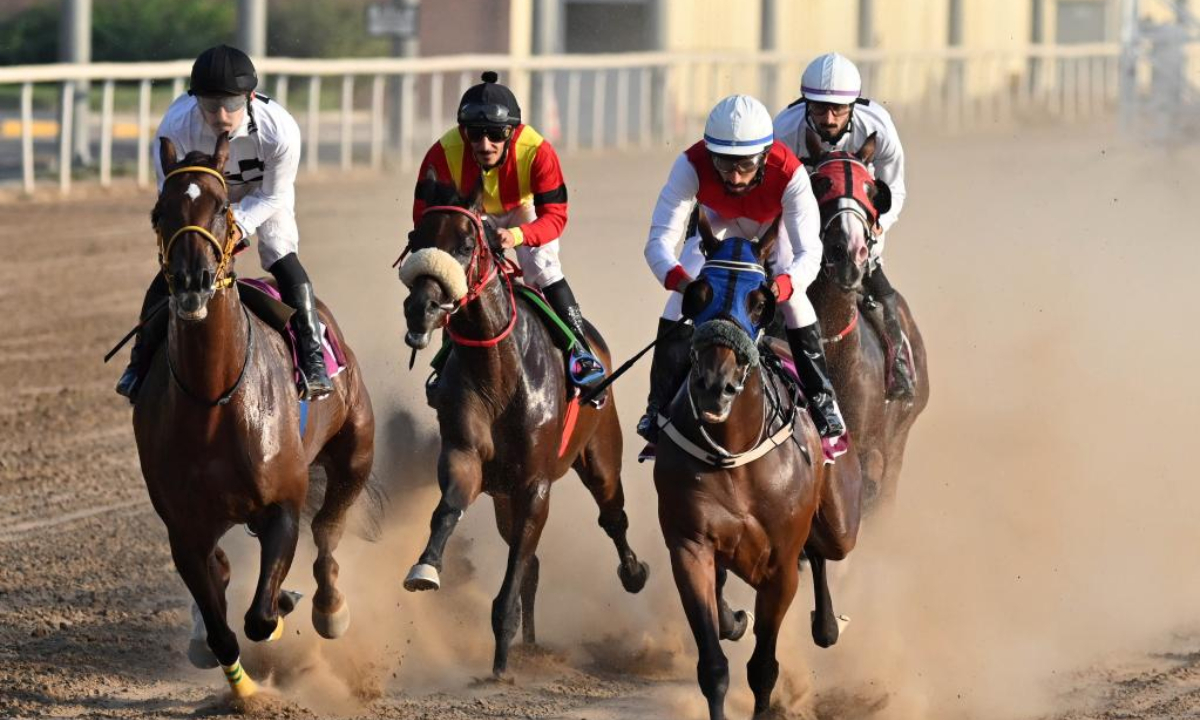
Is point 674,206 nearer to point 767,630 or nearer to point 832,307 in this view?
point 832,307

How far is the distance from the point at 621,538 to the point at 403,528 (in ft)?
3.67

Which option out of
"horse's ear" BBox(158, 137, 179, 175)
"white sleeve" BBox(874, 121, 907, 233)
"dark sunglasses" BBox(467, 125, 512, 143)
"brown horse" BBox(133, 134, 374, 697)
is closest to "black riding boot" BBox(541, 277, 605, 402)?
"dark sunglasses" BBox(467, 125, 512, 143)

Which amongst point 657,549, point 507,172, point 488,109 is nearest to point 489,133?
point 488,109

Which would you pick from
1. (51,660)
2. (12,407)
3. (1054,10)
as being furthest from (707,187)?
(1054,10)

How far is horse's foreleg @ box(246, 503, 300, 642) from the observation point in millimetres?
7543

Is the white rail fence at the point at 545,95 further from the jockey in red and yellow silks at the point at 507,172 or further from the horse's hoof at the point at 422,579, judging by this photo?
the horse's hoof at the point at 422,579

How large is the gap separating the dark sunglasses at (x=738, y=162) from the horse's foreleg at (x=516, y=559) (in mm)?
1752

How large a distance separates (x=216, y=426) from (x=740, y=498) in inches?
77.5

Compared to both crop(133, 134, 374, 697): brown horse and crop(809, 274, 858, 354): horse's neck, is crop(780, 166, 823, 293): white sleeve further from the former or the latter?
crop(133, 134, 374, 697): brown horse

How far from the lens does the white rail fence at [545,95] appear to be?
70.6 feet

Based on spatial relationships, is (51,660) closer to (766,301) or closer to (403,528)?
(403,528)

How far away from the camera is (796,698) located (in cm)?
807

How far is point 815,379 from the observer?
7.94 metres

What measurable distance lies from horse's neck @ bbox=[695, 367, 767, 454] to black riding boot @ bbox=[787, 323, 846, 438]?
71cm
